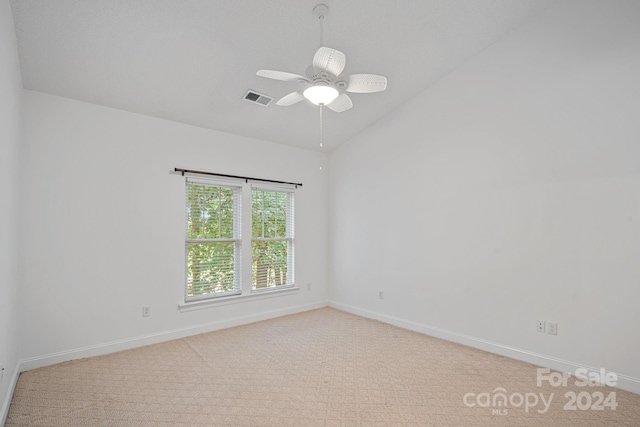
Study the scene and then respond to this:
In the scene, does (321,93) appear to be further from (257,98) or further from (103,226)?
(103,226)

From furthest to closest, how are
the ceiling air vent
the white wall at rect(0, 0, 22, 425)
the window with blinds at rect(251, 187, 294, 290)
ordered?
the window with blinds at rect(251, 187, 294, 290) < the ceiling air vent < the white wall at rect(0, 0, 22, 425)

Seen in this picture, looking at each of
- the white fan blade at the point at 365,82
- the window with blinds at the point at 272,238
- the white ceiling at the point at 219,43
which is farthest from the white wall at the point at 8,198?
the window with blinds at the point at 272,238

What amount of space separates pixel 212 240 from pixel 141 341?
4.59 ft

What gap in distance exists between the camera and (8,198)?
2.39 meters

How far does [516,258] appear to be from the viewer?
3.40m

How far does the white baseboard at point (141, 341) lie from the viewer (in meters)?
3.15

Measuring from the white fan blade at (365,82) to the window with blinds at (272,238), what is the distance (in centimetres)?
260

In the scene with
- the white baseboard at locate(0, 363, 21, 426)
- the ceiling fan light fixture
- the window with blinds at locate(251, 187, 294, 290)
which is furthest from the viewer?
the window with blinds at locate(251, 187, 294, 290)

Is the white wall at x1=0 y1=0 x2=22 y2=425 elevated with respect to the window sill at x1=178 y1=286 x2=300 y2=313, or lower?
elevated

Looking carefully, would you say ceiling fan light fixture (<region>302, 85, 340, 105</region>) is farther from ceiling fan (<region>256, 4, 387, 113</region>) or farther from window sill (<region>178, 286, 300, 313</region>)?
window sill (<region>178, 286, 300, 313</region>)

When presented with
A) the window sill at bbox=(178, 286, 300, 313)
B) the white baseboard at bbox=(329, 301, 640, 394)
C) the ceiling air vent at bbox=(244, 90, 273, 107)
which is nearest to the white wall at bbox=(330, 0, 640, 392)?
the white baseboard at bbox=(329, 301, 640, 394)

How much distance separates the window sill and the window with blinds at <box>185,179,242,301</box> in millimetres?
78

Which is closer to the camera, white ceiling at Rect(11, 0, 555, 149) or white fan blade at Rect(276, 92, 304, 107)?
white ceiling at Rect(11, 0, 555, 149)

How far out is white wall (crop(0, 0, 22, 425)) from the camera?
7.00ft
